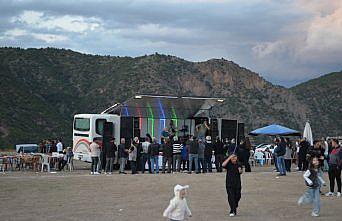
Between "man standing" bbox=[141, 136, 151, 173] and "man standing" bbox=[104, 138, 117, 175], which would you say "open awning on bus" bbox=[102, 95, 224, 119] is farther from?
"man standing" bbox=[104, 138, 117, 175]

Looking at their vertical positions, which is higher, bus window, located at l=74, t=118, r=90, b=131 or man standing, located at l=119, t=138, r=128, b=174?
bus window, located at l=74, t=118, r=90, b=131

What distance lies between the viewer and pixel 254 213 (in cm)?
1530

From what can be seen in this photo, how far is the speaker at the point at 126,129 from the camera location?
30.7 metres

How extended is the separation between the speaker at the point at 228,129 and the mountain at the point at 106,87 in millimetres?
34156

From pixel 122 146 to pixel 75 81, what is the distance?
57.6 m

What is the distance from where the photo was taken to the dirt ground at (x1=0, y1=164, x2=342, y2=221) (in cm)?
1487

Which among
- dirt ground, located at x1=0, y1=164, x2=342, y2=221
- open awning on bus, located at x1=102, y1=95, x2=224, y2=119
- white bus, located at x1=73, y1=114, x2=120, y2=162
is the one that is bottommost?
dirt ground, located at x1=0, y1=164, x2=342, y2=221

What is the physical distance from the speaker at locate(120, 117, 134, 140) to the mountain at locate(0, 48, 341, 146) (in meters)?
34.4

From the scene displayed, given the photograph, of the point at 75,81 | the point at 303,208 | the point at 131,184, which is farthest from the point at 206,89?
the point at 303,208

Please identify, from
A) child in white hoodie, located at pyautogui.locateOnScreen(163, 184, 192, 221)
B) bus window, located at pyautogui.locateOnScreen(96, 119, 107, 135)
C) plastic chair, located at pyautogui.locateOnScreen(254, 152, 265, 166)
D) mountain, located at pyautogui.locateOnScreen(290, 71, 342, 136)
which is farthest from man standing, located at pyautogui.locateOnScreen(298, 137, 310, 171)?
mountain, located at pyautogui.locateOnScreen(290, 71, 342, 136)

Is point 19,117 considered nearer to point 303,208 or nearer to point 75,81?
point 75,81

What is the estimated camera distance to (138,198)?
18.2m

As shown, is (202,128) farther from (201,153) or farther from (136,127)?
(201,153)

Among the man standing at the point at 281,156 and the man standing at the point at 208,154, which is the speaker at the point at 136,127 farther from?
the man standing at the point at 281,156
